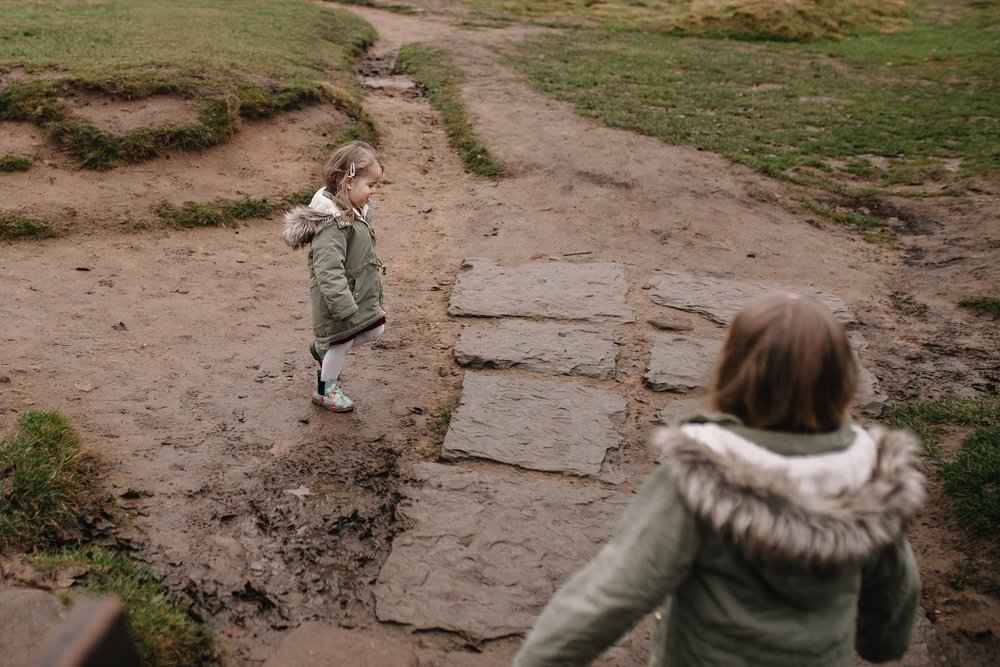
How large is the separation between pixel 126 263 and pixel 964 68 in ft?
55.5

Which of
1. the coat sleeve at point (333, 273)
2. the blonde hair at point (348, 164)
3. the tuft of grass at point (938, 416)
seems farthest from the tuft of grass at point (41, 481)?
the tuft of grass at point (938, 416)

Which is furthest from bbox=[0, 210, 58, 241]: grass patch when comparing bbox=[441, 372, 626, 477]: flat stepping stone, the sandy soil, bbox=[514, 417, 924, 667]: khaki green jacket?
bbox=[514, 417, 924, 667]: khaki green jacket

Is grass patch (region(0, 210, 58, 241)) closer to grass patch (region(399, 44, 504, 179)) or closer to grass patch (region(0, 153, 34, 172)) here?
grass patch (region(0, 153, 34, 172))

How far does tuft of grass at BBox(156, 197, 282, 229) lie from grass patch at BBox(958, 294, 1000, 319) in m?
5.88

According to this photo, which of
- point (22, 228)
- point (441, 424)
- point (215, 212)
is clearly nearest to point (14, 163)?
point (22, 228)

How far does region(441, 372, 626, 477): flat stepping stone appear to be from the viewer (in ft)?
14.2

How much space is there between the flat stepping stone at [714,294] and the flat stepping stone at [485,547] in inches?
93.7

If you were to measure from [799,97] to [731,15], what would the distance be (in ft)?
30.8

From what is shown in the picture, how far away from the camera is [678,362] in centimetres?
532

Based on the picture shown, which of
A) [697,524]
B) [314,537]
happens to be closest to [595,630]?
[697,524]

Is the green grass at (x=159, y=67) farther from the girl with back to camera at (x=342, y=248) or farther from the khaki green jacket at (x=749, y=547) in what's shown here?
the khaki green jacket at (x=749, y=547)

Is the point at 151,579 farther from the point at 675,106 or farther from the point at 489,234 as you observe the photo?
the point at 675,106

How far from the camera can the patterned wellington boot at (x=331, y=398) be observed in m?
4.69

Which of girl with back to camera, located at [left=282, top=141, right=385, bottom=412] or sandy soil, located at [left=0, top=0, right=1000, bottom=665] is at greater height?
girl with back to camera, located at [left=282, top=141, right=385, bottom=412]
